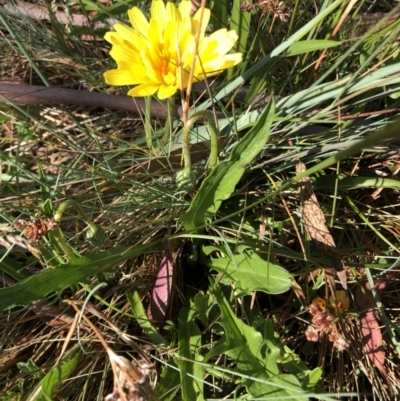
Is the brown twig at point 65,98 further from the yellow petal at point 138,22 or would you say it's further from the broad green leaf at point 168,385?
the broad green leaf at point 168,385

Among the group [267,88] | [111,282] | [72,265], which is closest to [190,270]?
[111,282]

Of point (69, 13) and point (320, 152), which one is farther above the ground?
point (69, 13)

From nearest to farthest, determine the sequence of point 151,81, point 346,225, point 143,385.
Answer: point 143,385, point 151,81, point 346,225

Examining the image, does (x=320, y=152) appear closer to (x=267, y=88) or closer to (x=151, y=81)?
(x=267, y=88)

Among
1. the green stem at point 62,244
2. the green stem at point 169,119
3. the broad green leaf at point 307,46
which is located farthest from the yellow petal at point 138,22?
the green stem at point 62,244

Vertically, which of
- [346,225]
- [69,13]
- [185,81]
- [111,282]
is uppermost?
[69,13]

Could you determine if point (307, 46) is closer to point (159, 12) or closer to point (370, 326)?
point (159, 12)

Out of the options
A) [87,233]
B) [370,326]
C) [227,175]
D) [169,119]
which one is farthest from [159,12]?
[370,326]

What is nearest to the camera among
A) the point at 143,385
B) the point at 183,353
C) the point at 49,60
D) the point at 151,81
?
the point at 143,385
